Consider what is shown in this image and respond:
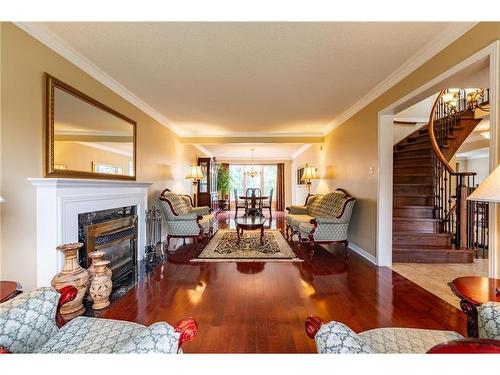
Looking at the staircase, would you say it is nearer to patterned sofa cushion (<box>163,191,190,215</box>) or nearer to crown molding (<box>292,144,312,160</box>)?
crown molding (<box>292,144,312,160</box>)

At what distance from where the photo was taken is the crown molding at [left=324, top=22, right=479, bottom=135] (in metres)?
1.99

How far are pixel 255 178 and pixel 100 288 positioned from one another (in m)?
9.85

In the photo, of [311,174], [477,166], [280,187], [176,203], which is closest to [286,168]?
[280,187]

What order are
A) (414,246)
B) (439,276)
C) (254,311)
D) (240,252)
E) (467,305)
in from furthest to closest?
1. (240,252)
2. (414,246)
3. (439,276)
4. (254,311)
5. (467,305)

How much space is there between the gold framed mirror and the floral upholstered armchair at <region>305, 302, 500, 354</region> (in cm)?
254

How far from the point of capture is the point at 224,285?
273 centimetres

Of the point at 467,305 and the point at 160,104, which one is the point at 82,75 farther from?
the point at 467,305

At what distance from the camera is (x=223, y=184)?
10.2 m

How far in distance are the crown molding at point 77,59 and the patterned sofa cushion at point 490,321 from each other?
346cm

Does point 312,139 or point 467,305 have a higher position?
point 312,139

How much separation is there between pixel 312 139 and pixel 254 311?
4768 millimetres

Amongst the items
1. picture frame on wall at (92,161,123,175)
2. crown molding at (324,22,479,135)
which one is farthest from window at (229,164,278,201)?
picture frame on wall at (92,161,123,175)
